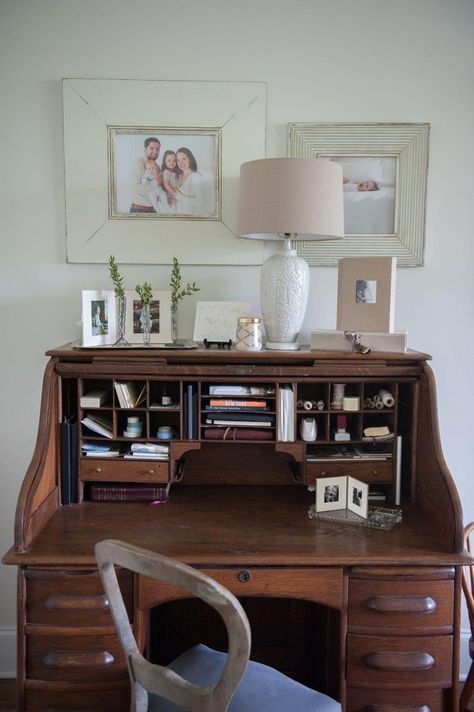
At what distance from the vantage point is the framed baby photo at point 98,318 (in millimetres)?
1756

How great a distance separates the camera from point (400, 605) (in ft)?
4.93

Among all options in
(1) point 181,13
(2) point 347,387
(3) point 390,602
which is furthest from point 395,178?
(3) point 390,602

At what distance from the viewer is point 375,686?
4.98ft

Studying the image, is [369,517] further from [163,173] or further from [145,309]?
[163,173]

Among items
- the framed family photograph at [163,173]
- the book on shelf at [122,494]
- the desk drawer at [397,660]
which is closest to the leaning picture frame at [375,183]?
the framed family photograph at [163,173]

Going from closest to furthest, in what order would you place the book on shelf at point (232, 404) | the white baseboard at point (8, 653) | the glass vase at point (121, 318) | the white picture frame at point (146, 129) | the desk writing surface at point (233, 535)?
1. the desk writing surface at point (233, 535)
2. the book on shelf at point (232, 404)
3. the glass vase at point (121, 318)
4. the white picture frame at point (146, 129)
5. the white baseboard at point (8, 653)

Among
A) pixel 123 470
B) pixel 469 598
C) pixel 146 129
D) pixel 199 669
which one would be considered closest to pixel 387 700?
pixel 469 598

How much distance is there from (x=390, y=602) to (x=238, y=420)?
668 millimetres

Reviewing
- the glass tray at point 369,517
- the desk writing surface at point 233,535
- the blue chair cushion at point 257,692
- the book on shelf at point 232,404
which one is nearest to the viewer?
the blue chair cushion at point 257,692

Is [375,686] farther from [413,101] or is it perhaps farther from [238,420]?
[413,101]

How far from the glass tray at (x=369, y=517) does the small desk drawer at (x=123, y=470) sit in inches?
19.4

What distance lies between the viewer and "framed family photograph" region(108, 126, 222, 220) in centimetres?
201

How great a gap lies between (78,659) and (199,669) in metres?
0.34

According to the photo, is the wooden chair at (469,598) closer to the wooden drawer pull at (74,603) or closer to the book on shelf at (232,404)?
the book on shelf at (232,404)
